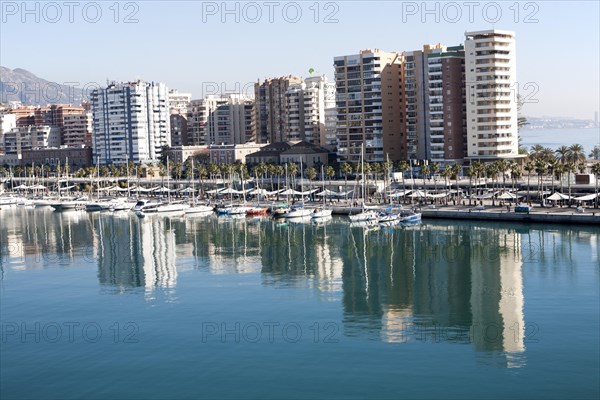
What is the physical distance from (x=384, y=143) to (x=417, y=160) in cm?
421

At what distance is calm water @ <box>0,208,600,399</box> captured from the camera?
85.5 feet

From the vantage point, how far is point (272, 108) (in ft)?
395

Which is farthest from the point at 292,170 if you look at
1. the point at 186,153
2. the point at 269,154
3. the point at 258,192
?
the point at 186,153

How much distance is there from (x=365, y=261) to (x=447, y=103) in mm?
41474

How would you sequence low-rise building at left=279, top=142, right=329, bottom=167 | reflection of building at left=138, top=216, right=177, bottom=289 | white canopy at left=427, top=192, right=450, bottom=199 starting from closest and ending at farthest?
reflection of building at left=138, top=216, right=177, bottom=289
white canopy at left=427, top=192, right=450, bottom=199
low-rise building at left=279, top=142, right=329, bottom=167

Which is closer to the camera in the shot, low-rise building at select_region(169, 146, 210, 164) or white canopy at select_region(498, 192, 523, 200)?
white canopy at select_region(498, 192, 523, 200)

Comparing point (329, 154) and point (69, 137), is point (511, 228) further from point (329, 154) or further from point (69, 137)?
point (69, 137)

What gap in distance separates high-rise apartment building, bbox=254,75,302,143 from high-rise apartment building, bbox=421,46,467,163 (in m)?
34.9

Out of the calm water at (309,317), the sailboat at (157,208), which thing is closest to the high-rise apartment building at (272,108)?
the sailboat at (157,208)

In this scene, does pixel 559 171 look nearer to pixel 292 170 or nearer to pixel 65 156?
pixel 292 170

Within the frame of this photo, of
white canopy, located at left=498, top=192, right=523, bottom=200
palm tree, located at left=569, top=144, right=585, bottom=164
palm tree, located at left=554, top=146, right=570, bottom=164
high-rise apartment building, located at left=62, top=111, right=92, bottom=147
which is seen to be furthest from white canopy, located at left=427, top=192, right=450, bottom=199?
high-rise apartment building, located at left=62, top=111, right=92, bottom=147

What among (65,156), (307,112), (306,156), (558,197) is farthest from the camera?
(65,156)

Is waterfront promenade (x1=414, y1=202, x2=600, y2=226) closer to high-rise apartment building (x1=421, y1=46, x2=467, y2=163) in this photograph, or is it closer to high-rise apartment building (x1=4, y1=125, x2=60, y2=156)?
high-rise apartment building (x1=421, y1=46, x2=467, y2=163)

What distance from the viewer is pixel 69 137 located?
142875 mm
